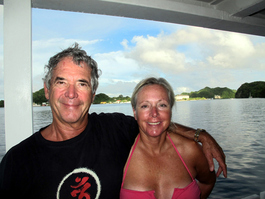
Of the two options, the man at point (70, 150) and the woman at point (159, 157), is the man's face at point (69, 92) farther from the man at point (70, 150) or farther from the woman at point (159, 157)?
the woman at point (159, 157)

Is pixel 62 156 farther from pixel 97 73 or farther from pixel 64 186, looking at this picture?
pixel 97 73

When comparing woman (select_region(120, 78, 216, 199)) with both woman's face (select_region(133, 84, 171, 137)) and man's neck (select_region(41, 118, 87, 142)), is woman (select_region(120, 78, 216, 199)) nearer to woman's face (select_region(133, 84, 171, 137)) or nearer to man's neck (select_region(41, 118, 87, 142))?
woman's face (select_region(133, 84, 171, 137))

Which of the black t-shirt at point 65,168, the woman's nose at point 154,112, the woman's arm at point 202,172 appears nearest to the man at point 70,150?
the black t-shirt at point 65,168

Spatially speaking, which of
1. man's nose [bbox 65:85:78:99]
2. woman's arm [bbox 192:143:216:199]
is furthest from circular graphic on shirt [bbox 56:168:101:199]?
woman's arm [bbox 192:143:216:199]

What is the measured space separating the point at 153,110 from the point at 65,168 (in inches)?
28.6

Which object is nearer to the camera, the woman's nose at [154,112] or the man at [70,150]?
the man at [70,150]

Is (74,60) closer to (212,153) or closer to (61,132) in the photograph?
(61,132)

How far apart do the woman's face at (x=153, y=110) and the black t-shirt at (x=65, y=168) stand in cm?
28

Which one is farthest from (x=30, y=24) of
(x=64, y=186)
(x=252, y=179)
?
(x=252, y=179)

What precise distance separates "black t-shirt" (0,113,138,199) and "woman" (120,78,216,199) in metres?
0.20

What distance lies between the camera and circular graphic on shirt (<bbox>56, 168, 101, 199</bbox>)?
3.53ft

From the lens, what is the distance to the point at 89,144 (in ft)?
4.00

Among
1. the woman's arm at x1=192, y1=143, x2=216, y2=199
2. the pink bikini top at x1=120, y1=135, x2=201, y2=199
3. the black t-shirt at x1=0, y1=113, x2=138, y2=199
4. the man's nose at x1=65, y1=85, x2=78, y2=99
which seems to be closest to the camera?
the black t-shirt at x1=0, y1=113, x2=138, y2=199

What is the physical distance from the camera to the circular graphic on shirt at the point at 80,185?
108cm
